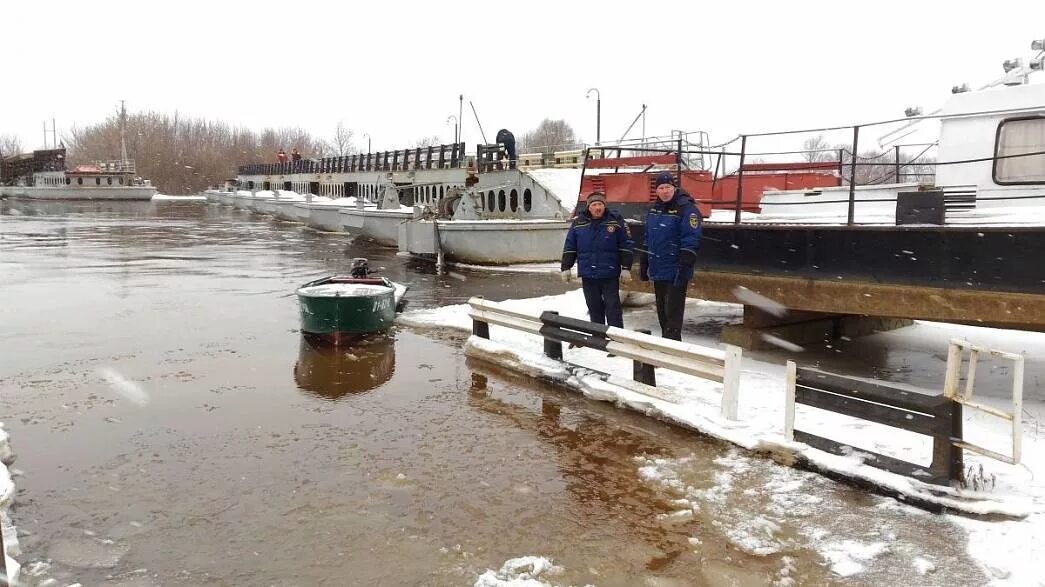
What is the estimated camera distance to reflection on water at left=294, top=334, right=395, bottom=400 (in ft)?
24.9

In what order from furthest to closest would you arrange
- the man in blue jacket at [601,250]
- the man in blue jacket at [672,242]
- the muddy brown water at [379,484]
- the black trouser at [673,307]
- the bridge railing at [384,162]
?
the bridge railing at [384,162]
the man in blue jacket at [601,250]
the black trouser at [673,307]
the man in blue jacket at [672,242]
the muddy brown water at [379,484]

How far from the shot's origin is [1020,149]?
703 centimetres

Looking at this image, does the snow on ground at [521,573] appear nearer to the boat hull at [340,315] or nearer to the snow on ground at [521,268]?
the boat hull at [340,315]

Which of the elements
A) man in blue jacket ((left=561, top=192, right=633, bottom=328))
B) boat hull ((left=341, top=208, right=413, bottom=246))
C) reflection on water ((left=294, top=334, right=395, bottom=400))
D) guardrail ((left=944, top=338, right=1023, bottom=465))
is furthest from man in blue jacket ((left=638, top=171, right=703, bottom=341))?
boat hull ((left=341, top=208, right=413, bottom=246))

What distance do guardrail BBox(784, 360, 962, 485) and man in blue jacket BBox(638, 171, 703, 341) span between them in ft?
6.65

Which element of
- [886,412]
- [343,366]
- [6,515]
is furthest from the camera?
[343,366]

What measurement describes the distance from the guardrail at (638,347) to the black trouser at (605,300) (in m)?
0.53

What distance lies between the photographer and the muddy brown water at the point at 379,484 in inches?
156

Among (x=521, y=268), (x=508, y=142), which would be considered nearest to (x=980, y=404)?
(x=521, y=268)

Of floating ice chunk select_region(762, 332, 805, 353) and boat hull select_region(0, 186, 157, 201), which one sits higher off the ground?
boat hull select_region(0, 186, 157, 201)

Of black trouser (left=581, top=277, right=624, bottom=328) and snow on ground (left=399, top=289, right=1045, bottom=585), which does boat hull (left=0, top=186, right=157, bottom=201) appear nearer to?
snow on ground (left=399, top=289, right=1045, bottom=585)

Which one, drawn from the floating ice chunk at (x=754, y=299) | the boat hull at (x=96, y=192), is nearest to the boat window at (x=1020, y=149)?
the floating ice chunk at (x=754, y=299)

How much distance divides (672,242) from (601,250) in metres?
0.81

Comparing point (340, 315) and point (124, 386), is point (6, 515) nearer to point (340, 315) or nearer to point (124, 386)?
point (124, 386)
